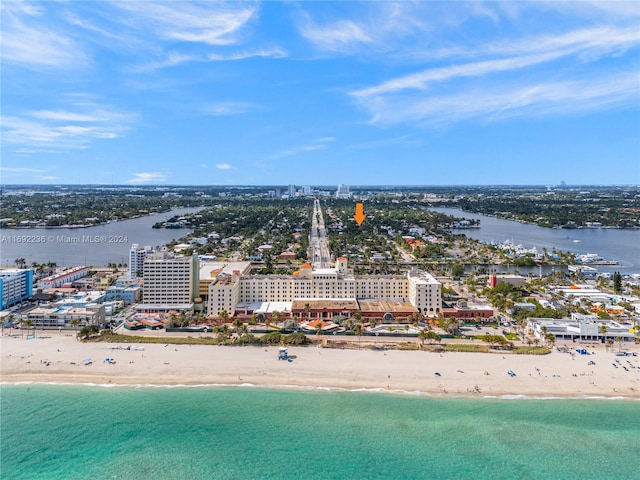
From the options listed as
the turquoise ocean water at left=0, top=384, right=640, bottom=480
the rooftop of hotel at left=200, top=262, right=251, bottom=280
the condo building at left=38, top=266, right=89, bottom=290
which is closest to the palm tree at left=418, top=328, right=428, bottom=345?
the turquoise ocean water at left=0, top=384, right=640, bottom=480

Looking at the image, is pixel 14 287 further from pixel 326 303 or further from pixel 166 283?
pixel 326 303

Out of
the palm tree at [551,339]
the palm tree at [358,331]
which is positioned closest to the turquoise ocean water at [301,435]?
the palm tree at [551,339]

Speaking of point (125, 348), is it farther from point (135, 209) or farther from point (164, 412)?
point (135, 209)

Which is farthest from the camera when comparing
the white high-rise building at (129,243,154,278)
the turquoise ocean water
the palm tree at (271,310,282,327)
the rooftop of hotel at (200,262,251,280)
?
the white high-rise building at (129,243,154,278)

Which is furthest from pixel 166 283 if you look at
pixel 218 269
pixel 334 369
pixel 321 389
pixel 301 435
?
pixel 301 435

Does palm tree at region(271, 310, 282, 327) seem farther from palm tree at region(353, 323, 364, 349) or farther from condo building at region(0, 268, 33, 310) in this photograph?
condo building at region(0, 268, 33, 310)

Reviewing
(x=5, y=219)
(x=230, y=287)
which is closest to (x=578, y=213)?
(x=230, y=287)
